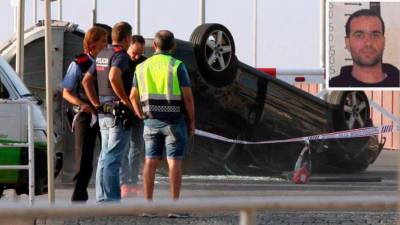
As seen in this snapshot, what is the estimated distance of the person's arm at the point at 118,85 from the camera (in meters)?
11.7

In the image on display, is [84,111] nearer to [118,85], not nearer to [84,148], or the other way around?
[84,148]

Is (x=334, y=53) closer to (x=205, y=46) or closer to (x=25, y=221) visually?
(x=205, y=46)

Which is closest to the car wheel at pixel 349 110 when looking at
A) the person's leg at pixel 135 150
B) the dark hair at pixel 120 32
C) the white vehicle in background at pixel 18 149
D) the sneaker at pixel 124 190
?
the person's leg at pixel 135 150

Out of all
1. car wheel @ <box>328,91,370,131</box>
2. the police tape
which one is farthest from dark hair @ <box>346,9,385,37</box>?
car wheel @ <box>328,91,370,131</box>

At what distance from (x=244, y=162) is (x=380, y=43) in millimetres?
3653

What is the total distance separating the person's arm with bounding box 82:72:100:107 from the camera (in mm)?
12008

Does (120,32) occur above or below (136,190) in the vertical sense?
above

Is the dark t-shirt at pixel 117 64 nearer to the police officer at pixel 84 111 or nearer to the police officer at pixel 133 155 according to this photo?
the police officer at pixel 84 111

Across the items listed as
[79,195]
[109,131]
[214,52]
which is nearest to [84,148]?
[79,195]

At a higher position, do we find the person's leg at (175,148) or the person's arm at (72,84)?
the person's arm at (72,84)

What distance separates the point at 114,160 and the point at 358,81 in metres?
4.29

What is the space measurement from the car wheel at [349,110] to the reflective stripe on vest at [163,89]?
8105 mm

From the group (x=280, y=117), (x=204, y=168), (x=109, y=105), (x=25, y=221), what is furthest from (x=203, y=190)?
(x=25, y=221)

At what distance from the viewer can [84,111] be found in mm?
12289
